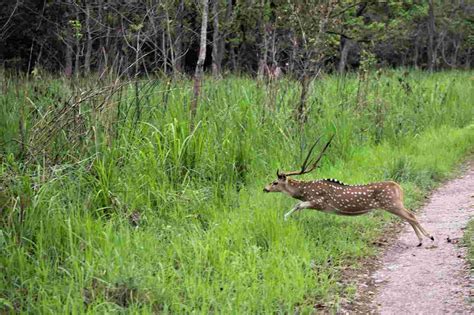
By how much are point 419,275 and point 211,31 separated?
18.4m

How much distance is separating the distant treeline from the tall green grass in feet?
4.70

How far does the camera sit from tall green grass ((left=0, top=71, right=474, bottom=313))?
529cm

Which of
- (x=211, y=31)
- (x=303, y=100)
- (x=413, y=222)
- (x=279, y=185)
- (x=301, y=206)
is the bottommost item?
(x=413, y=222)

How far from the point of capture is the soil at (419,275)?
5551mm

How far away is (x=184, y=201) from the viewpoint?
24.3 feet

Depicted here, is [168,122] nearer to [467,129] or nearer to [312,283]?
[312,283]

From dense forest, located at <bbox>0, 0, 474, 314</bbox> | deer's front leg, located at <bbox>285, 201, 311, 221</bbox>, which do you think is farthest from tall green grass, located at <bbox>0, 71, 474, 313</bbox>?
deer's front leg, located at <bbox>285, 201, 311, 221</bbox>

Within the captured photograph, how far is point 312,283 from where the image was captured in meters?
5.63

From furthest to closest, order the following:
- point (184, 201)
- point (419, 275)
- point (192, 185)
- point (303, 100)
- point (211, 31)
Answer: point (211, 31) → point (303, 100) → point (192, 185) → point (184, 201) → point (419, 275)

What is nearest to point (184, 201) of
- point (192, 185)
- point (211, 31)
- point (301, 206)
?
point (192, 185)

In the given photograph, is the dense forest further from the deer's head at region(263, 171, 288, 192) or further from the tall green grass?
the deer's head at region(263, 171, 288, 192)

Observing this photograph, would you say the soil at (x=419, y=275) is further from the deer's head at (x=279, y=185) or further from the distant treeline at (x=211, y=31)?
the distant treeline at (x=211, y=31)

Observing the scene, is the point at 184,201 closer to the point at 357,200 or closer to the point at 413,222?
the point at 357,200

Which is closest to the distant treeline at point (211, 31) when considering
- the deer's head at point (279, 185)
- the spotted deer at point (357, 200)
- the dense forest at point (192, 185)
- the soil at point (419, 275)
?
the dense forest at point (192, 185)
